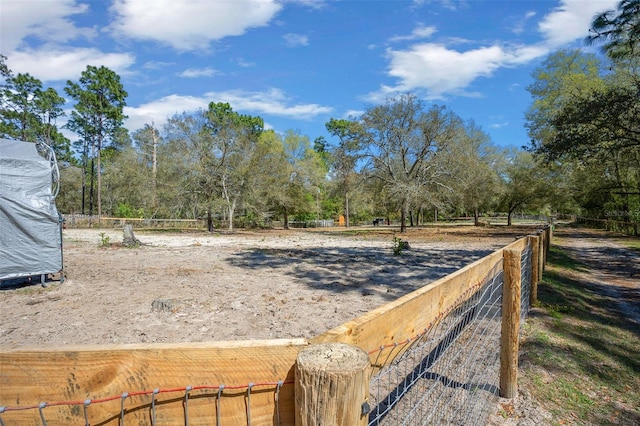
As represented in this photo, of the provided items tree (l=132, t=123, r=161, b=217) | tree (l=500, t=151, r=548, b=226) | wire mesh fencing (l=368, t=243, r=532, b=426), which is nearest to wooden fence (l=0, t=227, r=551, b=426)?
wire mesh fencing (l=368, t=243, r=532, b=426)

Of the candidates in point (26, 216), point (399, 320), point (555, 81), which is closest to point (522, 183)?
point (555, 81)

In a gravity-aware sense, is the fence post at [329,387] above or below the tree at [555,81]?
below

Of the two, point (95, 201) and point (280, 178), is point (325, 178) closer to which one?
point (280, 178)

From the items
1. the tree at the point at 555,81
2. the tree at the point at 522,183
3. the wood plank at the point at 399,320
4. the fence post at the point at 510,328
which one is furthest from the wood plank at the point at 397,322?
the tree at the point at 522,183

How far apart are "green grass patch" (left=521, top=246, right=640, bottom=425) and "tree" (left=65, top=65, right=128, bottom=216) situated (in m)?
42.6

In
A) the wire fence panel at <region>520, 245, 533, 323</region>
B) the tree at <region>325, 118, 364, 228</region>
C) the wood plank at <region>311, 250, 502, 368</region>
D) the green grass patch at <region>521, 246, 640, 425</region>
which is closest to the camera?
the wood plank at <region>311, 250, 502, 368</region>

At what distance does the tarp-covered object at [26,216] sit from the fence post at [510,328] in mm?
8753

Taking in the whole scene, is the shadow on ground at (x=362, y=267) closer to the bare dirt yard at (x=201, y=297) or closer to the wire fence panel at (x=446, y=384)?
the bare dirt yard at (x=201, y=297)

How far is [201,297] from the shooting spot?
705 cm

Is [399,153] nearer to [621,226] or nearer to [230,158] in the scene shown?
[230,158]

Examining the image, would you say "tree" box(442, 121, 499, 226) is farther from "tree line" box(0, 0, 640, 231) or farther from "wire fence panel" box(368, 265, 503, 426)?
"wire fence panel" box(368, 265, 503, 426)

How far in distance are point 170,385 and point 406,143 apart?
25537 millimetres

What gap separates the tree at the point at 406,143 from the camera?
24562 millimetres

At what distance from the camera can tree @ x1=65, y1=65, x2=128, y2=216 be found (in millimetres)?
40188
